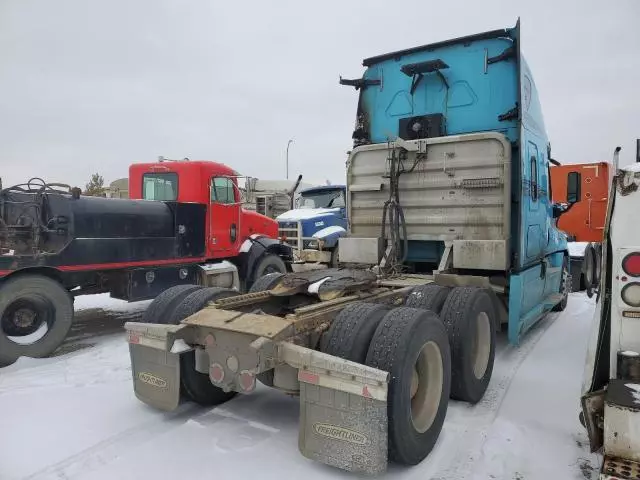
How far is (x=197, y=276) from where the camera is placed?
26.1 feet

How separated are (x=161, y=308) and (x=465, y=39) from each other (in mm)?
4890

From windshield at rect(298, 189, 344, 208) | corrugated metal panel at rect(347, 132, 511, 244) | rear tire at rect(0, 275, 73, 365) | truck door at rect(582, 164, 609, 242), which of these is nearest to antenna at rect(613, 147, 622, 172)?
corrugated metal panel at rect(347, 132, 511, 244)

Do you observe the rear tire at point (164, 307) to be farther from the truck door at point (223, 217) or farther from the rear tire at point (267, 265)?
the rear tire at point (267, 265)

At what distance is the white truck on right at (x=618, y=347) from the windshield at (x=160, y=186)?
7.17 metres

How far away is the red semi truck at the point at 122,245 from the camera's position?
541 cm

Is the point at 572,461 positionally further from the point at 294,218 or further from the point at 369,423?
the point at 294,218

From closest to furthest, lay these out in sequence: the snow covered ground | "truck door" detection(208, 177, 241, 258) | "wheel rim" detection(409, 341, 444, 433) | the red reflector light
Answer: the red reflector light, the snow covered ground, "wheel rim" detection(409, 341, 444, 433), "truck door" detection(208, 177, 241, 258)

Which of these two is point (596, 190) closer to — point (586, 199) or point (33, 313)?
point (586, 199)

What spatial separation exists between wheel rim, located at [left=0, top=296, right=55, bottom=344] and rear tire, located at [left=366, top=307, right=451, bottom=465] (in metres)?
4.51

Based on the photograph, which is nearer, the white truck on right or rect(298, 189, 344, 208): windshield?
the white truck on right

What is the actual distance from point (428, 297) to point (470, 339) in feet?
1.72

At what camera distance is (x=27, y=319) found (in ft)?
17.8

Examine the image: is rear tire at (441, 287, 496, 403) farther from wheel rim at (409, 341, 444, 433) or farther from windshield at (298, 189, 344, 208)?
windshield at (298, 189, 344, 208)

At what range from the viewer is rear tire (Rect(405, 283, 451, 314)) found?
4176 millimetres
